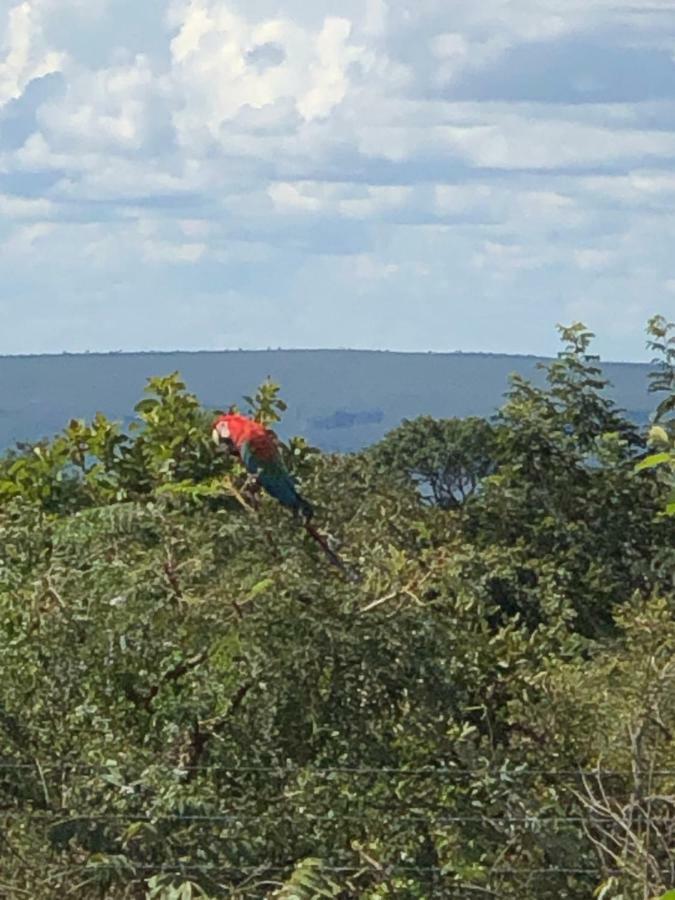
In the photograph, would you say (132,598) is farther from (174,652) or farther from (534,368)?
(534,368)

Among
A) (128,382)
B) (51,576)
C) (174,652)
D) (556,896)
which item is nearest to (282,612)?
(174,652)

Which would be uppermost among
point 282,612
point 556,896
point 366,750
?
point 282,612

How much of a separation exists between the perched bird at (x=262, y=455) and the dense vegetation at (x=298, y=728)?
1.30 ft

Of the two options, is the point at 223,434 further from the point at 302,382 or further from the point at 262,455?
the point at 302,382

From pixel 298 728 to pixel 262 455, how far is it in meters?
1.76

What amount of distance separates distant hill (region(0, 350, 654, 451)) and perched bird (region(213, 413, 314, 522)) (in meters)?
27.6

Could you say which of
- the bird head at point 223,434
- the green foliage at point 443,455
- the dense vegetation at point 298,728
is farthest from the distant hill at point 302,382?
the dense vegetation at point 298,728

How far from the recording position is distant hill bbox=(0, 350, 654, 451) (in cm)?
4353

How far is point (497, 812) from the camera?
6.72 metres

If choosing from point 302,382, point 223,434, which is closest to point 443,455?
point 223,434

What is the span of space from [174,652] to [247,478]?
1570mm

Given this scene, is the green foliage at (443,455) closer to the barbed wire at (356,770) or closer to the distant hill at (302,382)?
the barbed wire at (356,770)

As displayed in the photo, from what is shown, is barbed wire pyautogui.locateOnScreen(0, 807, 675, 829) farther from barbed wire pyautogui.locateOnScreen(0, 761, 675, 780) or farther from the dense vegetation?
barbed wire pyautogui.locateOnScreen(0, 761, 675, 780)

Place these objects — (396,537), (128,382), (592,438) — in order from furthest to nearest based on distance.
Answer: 1. (128,382)
2. (592,438)
3. (396,537)
